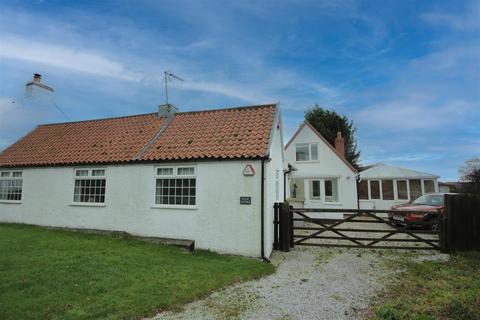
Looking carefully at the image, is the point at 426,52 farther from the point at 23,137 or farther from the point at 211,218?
the point at 23,137

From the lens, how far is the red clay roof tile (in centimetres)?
1117

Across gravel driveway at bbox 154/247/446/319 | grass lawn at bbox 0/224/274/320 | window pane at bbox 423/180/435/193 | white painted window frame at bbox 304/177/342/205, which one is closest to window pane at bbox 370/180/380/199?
window pane at bbox 423/180/435/193

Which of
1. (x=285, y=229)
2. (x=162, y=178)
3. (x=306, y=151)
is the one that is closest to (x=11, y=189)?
(x=162, y=178)

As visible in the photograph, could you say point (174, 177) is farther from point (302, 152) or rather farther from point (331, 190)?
point (331, 190)

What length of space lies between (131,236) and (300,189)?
51.8 feet

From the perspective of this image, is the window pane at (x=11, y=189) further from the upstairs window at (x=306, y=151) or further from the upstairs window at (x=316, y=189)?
the upstairs window at (x=316, y=189)

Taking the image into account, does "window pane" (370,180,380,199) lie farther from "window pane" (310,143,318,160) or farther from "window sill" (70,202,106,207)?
"window sill" (70,202,106,207)

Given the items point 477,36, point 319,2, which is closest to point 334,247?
point 477,36

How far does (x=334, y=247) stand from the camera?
11266 millimetres

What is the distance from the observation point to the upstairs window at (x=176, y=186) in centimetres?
1098

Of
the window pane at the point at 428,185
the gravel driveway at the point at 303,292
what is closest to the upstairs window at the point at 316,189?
the window pane at the point at 428,185

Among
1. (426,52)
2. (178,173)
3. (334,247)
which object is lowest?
(334,247)

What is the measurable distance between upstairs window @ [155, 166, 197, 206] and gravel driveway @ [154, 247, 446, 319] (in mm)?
4109

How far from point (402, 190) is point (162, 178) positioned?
927 inches
